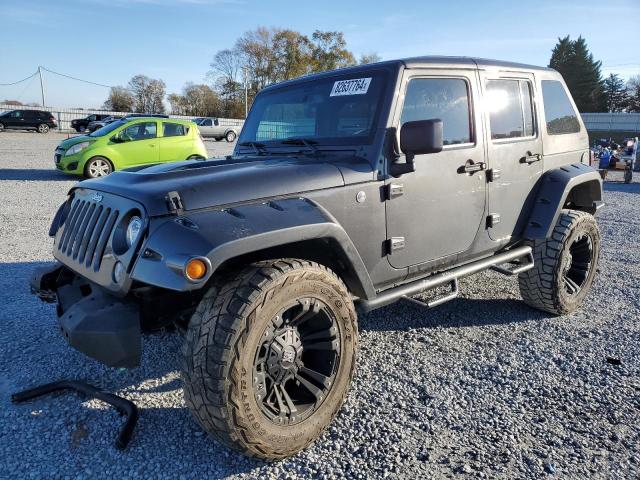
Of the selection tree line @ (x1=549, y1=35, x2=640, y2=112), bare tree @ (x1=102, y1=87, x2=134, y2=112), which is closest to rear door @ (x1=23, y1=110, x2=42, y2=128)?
bare tree @ (x1=102, y1=87, x2=134, y2=112)

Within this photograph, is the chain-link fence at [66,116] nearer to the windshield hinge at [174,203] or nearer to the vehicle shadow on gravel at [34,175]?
the vehicle shadow on gravel at [34,175]

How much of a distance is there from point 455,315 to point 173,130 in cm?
1075

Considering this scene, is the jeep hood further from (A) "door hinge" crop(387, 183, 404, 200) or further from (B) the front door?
(B) the front door

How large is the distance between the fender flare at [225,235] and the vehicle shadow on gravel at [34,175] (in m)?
12.0

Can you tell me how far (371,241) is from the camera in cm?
285

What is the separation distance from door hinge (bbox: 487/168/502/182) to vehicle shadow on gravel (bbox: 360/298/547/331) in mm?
1243

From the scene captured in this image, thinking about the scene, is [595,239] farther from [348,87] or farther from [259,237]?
[259,237]

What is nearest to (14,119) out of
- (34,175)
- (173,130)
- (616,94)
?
(34,175)

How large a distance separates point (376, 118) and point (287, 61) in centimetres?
6106

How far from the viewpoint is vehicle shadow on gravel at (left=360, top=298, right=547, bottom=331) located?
4.04 m

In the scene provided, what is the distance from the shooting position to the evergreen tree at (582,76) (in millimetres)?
53875

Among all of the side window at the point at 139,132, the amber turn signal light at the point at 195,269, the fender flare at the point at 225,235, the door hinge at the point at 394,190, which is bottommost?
the amber turn signal light at the point at 195,269

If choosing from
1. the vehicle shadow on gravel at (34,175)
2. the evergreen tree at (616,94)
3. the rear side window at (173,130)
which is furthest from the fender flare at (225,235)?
the evergreen tree at (616,94)

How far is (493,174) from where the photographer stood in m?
3.55
